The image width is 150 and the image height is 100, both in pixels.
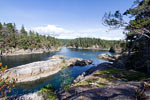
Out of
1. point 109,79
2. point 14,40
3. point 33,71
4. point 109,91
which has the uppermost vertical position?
point 14,40

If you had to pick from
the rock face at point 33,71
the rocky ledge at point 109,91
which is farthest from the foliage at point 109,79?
the rock face at point 33,71

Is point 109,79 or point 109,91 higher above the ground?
point 109,91

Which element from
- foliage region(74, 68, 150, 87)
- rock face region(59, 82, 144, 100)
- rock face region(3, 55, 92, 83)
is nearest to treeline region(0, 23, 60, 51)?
rock face region(3, 55, 92, 83)

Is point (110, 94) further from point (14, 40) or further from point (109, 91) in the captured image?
point (14, 40)

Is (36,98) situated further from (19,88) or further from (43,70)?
(43,70)

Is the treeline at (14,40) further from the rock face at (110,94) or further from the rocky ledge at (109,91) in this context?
the rock face at (110,94)

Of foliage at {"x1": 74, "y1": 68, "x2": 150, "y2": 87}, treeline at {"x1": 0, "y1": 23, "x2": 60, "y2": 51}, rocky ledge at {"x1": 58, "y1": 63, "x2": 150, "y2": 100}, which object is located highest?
treeline at {"x1": 0, "y1": 23, "x2": 60, "y2": 51}

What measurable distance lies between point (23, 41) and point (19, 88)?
6100 centimetres

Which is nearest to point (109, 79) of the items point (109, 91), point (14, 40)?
point (109, 91)

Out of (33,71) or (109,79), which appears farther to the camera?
(33,71)

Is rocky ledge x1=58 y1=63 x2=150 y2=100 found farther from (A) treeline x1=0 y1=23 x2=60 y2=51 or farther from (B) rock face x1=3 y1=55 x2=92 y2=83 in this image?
(A) treeline x1=0 y1=23 x2=60 y2=51

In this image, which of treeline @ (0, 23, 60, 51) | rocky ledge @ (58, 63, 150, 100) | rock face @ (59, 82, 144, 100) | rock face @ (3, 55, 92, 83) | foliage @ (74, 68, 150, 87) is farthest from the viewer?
treeline @ (0, 23, 60, 51)

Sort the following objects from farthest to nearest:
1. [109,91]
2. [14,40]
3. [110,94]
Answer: [14,40] < [109,91] < [110,94]

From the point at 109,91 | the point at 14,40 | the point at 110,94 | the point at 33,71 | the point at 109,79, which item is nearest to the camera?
the point at 110,94
